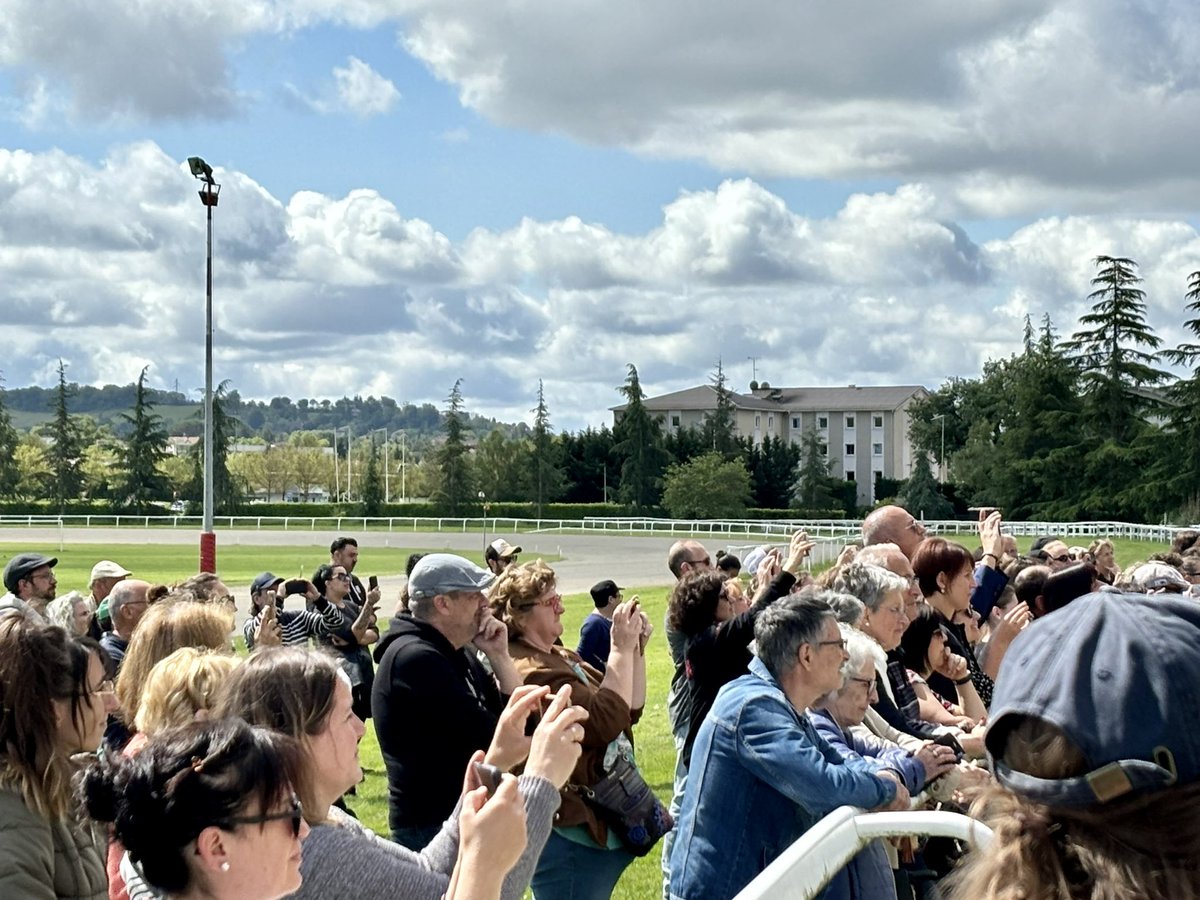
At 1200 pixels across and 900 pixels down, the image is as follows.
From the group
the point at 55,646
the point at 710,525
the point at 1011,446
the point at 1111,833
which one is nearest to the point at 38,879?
the point at 55,646

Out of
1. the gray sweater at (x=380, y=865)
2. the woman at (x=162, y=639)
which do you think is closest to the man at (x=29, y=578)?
the woman at (x=162, y=639)

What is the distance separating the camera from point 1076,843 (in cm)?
160

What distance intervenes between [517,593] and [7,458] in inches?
4805

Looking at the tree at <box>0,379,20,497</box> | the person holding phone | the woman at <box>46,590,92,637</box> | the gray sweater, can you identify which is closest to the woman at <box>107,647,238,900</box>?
the gray sweater

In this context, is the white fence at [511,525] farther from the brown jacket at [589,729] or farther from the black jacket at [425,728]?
the black jacket at [425,728]

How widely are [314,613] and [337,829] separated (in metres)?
8.61

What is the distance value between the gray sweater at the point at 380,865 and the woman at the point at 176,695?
85 cm

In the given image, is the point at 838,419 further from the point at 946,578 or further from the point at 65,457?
the point at 946,578

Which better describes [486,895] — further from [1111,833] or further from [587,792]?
[587,792]

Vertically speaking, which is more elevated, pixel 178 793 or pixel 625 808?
pixel 178 793

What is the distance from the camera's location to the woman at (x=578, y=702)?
237 inches

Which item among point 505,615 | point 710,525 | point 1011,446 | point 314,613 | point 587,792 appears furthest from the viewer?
point 1011,446

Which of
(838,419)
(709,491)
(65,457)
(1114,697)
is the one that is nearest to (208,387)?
(1114,697)

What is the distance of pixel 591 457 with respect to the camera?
11344 centimetres
